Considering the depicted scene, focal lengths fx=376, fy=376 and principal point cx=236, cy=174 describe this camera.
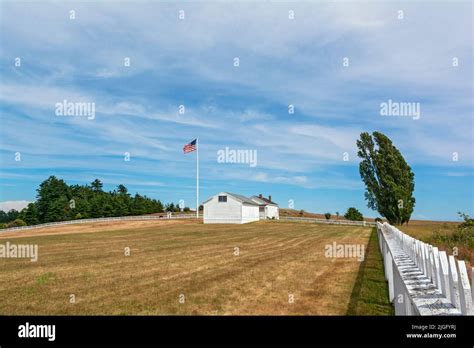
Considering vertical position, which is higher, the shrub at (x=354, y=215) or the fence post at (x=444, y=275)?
the fence post at (x=444, y=275)

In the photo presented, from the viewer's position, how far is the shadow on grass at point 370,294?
8305mm

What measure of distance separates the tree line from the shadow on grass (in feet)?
272

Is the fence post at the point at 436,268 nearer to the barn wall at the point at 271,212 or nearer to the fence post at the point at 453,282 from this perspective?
the fence post at the point at 453,282

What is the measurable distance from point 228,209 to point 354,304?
157ft

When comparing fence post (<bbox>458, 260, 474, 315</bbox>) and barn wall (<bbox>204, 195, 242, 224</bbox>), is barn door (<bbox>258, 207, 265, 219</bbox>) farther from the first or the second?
fence post (<bbox>458, 260, 474, 315</bbox>)

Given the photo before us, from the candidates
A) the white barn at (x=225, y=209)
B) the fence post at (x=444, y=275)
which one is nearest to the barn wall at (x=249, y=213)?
the white barn at (x=225, y=209)

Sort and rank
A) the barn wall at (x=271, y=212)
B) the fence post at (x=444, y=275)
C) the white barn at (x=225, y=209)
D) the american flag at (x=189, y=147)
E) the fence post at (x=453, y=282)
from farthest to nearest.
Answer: the barn wall at (x=271, y=212), the white barn at (x=225, y=209), the american flag at (x=189, y=147), the fence post at (x=444, y=275), the fence post at (x=453, y=282)

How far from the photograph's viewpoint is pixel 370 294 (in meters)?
9.82

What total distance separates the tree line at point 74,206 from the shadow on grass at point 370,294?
8302 cm

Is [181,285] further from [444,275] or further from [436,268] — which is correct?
[444,275]

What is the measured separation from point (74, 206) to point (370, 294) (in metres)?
93.1

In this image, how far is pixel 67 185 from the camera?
10788 cm

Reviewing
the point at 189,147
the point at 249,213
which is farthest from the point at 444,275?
the point at 249,213
